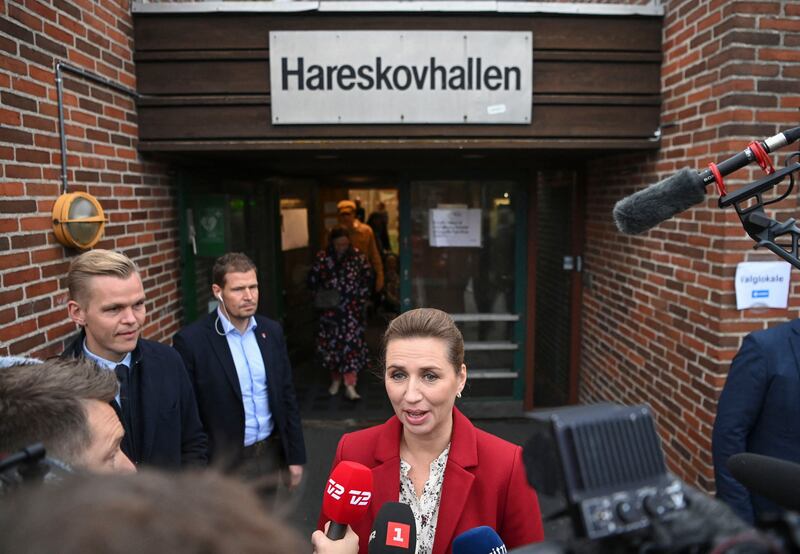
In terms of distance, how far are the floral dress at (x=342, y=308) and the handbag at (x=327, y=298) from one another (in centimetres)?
4

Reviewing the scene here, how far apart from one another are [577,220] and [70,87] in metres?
4.78

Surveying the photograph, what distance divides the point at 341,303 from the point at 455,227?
1.65 metres

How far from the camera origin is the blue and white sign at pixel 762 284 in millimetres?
3381

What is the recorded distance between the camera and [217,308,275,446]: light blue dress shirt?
3.25m

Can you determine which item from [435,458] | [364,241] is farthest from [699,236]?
[364,241]

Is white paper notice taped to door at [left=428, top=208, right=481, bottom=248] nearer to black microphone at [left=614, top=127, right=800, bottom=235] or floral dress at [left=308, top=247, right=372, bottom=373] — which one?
floral dress at [left=308, top=247, right=372, bottom=373]

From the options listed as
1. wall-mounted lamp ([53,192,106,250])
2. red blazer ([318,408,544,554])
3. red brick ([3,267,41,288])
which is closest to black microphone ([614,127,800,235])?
red blazer ([318,408,544,554])

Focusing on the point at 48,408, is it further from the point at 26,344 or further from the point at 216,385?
the point at 216,385

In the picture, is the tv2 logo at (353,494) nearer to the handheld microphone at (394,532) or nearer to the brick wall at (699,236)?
the handheld microphone at (394,532)

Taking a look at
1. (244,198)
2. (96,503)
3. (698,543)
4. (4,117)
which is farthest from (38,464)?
(244,198)

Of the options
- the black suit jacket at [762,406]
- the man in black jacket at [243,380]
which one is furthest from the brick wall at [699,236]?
the man in black jacket at [243,380]

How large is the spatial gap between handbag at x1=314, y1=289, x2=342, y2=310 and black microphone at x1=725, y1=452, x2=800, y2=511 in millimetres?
5187

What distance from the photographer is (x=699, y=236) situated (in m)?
3.66

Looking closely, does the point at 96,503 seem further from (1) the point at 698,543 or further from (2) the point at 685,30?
(2) the point at 685,30
